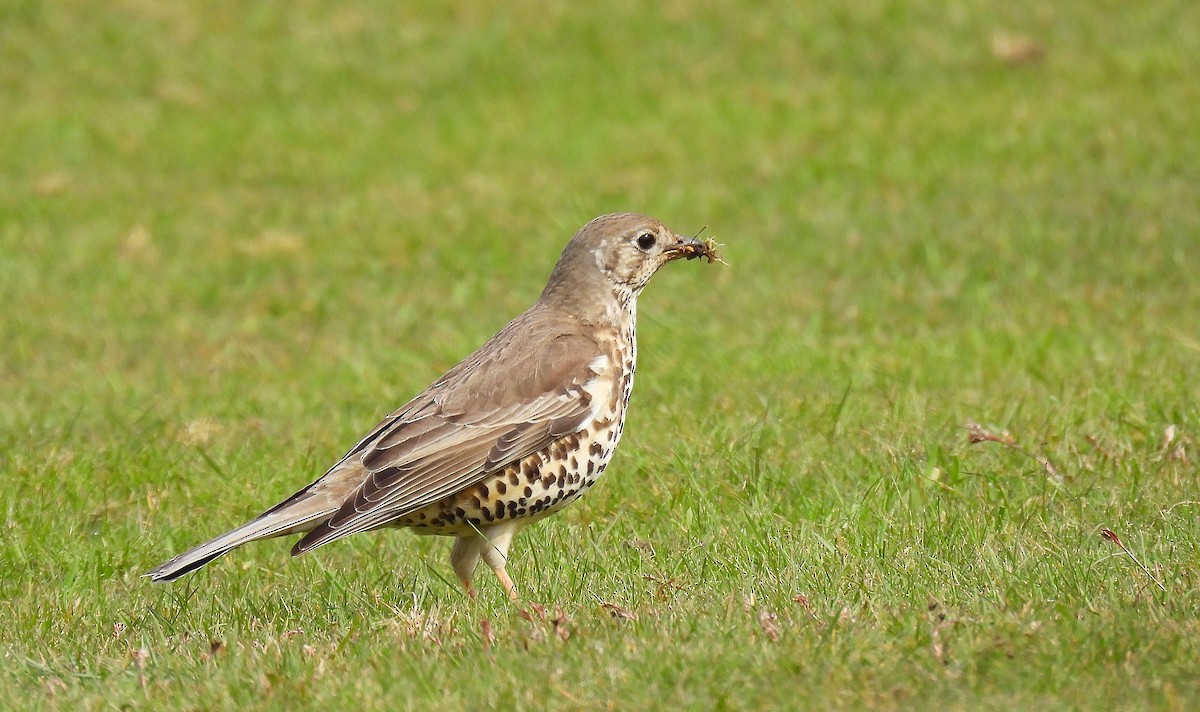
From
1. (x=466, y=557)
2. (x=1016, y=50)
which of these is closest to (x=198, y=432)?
(x=466, y=557)

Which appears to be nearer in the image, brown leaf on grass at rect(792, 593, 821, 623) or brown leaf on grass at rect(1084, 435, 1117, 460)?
brown leaf on grass at rect(792, 593, 821, 623)

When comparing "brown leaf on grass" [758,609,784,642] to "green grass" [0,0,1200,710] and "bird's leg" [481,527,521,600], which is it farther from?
"bird's leg" [481,527,521,600]

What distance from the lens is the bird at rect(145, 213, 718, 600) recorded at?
5469 mm

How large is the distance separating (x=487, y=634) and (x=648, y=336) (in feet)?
16.7

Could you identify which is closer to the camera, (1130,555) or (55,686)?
(55,686)

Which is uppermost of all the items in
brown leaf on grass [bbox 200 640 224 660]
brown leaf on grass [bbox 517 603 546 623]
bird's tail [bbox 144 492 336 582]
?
bird's tail [bbox 144 492 336 582]

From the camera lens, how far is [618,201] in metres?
12.3

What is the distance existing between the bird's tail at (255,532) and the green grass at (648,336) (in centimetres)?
24

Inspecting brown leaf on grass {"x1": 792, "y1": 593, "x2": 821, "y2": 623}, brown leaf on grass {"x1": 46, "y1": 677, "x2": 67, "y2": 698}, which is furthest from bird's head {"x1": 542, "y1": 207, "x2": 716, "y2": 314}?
brown leaf on grass {"x1": 46, "y1": 677, "x2": 67, "y2": 698}

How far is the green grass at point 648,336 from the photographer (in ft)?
14.9

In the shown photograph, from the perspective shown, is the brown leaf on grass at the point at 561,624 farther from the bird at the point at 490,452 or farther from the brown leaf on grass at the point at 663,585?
the bird at the point at 490,452

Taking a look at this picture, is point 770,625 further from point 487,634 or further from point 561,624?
point 487,634

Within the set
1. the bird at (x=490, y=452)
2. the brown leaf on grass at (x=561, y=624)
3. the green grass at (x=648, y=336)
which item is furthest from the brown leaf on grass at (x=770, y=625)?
the bird at (x=490, y=452)

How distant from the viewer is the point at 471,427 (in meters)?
5.66
